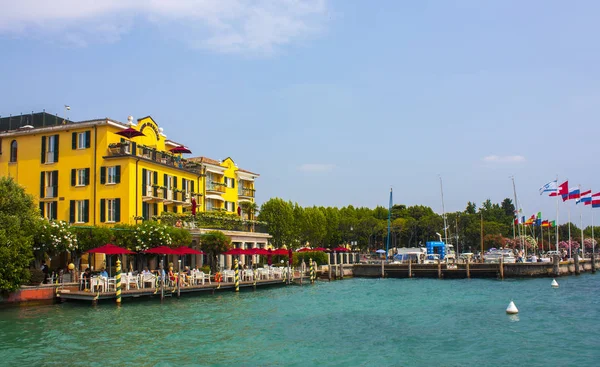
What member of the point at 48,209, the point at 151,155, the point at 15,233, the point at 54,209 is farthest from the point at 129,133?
the point at 15,233

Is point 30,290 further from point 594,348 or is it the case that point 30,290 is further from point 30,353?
point 594,348

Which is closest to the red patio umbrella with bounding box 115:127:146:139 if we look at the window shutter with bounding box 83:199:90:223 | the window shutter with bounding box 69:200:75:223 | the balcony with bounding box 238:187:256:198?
the window shutter with bounding box 83:199:90:223

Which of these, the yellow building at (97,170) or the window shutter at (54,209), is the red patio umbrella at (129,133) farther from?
the window shutter at (54,209)

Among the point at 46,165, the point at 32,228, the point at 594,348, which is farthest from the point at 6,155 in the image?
the point at 594,348

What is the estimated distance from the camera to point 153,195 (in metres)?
50.4

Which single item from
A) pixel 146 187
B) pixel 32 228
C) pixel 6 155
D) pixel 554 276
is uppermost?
pixel 6 155

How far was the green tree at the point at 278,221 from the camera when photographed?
75.7 m

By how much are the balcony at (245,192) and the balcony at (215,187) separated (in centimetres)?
508

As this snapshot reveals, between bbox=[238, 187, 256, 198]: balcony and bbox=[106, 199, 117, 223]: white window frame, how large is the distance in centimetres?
2237

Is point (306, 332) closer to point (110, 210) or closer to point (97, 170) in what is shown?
point (110, 210)

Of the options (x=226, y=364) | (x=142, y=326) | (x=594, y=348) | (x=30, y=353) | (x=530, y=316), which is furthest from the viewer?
(x=530, y=316)

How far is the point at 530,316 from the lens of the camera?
32.3 meters

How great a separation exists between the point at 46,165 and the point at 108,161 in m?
6.92

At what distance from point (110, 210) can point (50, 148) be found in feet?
28.6
